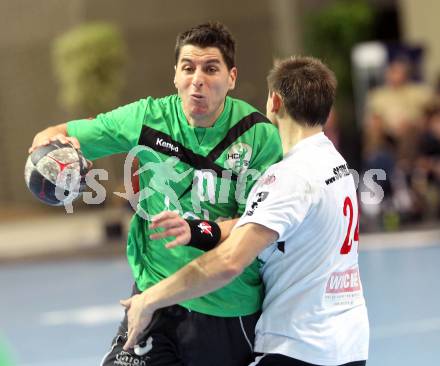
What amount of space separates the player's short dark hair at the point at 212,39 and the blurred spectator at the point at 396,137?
29.0ft

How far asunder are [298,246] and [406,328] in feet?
15.8

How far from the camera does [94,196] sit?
458 centimetres

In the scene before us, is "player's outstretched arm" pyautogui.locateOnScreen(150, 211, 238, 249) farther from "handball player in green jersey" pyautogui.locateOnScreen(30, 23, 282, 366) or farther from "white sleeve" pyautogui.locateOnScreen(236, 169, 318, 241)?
"handball player in green jersey" pyautogui.locateOnScreen(30, 23, 282, 366)

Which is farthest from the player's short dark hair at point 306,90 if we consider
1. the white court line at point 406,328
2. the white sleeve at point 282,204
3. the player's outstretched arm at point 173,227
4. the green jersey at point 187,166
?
the white court line at point 406,328

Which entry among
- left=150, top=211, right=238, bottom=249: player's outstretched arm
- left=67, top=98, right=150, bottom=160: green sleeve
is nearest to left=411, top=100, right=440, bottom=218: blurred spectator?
left=67, top=98, right=150, bottom=160: green sleeve

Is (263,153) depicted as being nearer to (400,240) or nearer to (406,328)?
(406,328)

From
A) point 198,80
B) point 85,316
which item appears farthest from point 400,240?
point 198,80

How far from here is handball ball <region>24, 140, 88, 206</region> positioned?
3799 mm

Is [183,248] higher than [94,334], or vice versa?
[183,248]

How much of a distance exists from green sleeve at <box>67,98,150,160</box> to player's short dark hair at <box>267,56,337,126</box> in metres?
0.67

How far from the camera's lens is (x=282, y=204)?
3.38 meters

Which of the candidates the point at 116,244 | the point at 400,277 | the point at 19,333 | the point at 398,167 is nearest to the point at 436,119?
the point at 398,167

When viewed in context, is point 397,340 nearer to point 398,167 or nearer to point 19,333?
point 19,333

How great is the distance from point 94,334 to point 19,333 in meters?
0.84
